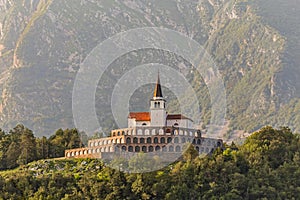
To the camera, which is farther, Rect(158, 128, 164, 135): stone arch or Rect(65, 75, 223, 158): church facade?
Rect(158, 128, 164, 135): stone arch

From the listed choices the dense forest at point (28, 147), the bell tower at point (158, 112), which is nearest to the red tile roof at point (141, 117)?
the bell tower at point (158, 112)

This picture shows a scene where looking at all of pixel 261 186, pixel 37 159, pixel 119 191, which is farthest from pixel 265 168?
pixel 37 159

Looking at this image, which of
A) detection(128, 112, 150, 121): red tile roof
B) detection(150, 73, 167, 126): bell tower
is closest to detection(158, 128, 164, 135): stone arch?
detection(150, 73, 167, 126): bell tower

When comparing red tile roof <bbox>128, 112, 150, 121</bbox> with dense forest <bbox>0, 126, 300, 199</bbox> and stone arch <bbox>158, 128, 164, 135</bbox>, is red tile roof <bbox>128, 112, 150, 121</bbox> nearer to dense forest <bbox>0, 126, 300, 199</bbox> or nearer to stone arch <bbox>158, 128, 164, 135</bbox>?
stone arch <bbox>158, 128, 164, 135</bbox>

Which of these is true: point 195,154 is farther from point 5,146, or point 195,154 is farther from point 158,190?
point 5,146

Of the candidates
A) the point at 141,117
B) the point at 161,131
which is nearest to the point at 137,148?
the point at 161,131

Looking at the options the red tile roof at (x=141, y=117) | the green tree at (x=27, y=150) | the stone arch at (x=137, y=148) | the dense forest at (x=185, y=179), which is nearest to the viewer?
Answer: the dense forest at (x=185, y=179)

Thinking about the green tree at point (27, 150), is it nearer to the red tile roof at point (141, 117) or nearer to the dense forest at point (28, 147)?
the dense forest at point (28, 147)
